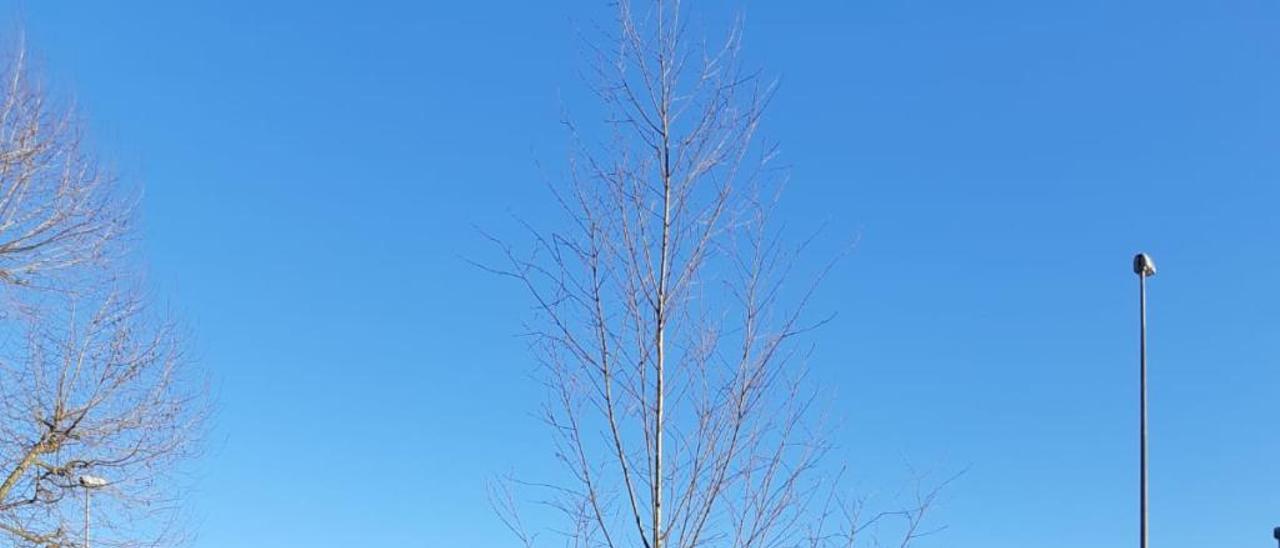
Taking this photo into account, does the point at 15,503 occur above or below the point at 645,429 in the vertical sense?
above

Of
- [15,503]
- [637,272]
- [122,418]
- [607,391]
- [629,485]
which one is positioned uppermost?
[122,418]

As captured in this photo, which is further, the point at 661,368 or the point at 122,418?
the point at 122,418

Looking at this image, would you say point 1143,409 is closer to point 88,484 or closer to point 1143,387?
point 1143,387

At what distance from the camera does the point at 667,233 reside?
6.26 m

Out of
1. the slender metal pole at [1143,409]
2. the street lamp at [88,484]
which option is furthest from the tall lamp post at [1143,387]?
the street lamp at [88,484]

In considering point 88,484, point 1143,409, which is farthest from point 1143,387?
point 88,484

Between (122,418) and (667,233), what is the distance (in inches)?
412

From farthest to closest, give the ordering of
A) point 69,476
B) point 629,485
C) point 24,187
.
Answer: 1. point 69,476
2. point 24,187
3. point 629,485

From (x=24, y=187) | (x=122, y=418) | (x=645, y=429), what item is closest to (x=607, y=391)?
(x=645, y=429)

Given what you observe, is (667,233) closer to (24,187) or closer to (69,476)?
(24,187)

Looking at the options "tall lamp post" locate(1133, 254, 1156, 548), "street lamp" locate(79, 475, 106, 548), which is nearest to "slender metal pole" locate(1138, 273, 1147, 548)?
"tall lamp post" locate(1133, 254, 1156, 548)

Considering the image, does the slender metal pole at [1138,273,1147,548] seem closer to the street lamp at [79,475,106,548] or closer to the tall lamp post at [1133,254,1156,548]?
the tall lamp post at [1133,254,1156,548]

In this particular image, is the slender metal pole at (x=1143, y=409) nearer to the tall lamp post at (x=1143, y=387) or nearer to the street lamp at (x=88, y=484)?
the tall lamp post at (x=1143, y=387)

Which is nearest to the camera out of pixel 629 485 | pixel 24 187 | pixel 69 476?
pixel 629 485
